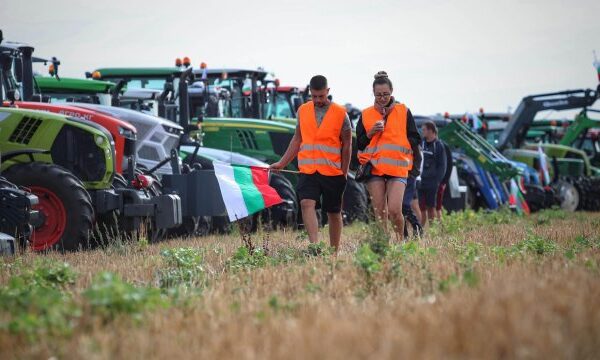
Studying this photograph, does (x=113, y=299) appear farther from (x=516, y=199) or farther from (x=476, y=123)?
(x=476, y=123)

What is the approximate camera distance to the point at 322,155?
33.3 feet

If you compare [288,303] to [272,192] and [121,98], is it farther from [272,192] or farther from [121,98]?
[121,98]

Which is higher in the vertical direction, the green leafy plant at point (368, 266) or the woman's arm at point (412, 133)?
the woman's arm at point (412, 133)

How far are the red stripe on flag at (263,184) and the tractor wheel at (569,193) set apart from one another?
18399mm

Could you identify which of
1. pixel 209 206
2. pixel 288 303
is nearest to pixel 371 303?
pixel 288 303

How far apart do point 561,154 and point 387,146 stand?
20.9 meters

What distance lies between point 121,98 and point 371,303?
11.6 meters

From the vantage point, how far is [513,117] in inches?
1159

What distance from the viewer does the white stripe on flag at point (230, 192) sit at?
11211mm

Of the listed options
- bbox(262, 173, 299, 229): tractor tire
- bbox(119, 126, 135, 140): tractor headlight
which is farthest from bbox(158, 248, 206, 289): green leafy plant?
bbox(262, 173, 299, 229): tractor tire

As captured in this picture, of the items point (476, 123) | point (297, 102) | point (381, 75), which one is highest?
point (381, 75)

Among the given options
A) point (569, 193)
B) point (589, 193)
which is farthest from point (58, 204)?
point (589, 193)

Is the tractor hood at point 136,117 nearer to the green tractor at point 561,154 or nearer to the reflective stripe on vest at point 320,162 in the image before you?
the reflective stripe on vest at point 320,162

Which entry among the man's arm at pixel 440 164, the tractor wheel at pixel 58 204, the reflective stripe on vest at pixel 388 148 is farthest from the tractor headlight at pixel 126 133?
the man's arm at pixel 440 164
